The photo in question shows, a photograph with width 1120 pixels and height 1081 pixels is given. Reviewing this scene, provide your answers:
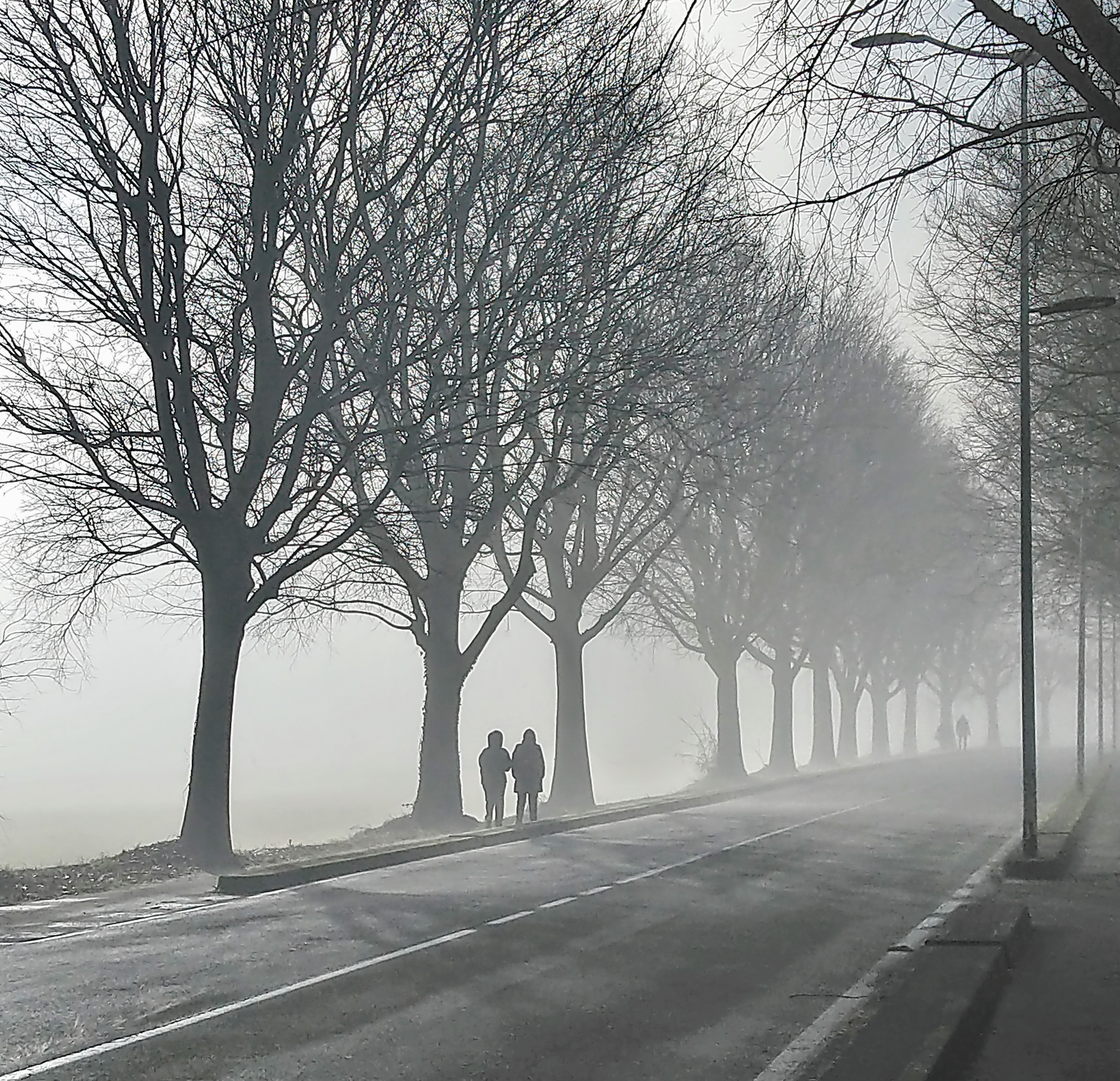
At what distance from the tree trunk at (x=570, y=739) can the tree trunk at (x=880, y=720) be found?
36.9 metres

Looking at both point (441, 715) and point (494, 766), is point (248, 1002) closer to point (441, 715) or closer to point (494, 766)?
point (441, 715)

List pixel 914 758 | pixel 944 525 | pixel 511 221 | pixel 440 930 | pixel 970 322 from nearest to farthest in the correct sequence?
pixel 440 930, pixel 511 221, pixel 970 322, pixel 944 525, pixel 914 758

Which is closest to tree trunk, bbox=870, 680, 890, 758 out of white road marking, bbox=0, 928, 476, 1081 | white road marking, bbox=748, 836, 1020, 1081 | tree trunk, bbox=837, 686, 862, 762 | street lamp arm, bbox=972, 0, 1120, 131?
tree trunk, bbox=837, 686, 862, 762

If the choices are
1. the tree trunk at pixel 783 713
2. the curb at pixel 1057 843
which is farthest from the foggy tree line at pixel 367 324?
the tree trunk at pixel 783 713

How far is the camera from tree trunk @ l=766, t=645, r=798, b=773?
5106cm

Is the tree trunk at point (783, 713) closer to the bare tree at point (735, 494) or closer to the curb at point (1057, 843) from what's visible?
the bare tree at point (735, 494)

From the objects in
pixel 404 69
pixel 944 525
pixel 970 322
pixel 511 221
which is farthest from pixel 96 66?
pixel 944 525

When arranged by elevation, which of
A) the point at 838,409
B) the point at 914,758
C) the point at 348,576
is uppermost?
the point at 838,409

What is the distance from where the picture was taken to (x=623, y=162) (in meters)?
24.2

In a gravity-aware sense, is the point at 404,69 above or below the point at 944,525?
above

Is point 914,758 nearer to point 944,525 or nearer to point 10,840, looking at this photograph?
point 944,525

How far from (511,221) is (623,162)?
2.19 m

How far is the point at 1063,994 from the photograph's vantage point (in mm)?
10125

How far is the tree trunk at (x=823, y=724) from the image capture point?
5612cm
